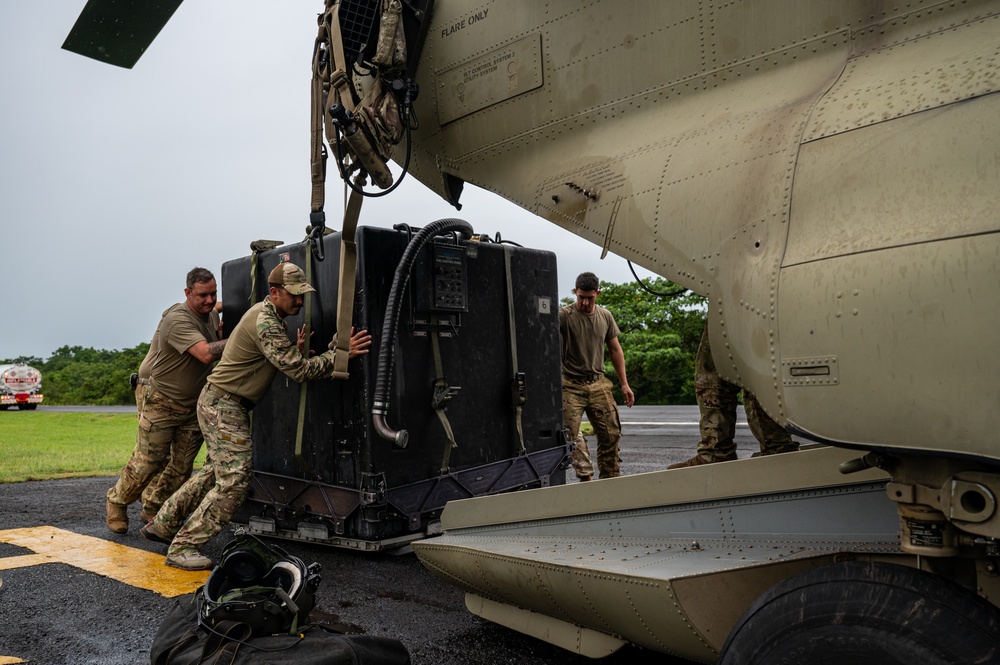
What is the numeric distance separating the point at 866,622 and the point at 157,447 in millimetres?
5323

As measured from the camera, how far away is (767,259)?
6.93 ft

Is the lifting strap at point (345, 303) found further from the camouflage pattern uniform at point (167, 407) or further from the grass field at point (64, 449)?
the grass field at point (64, 449)

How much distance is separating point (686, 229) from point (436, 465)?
9.68 ft

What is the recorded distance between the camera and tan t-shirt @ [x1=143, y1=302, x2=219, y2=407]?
18.9 ft

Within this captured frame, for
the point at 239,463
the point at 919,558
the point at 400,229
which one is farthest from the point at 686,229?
the point at 239,463

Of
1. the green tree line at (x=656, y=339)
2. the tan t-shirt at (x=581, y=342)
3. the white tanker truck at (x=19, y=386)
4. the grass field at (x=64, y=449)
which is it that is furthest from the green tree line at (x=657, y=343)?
the white tanker truck at (x=19, y=386)

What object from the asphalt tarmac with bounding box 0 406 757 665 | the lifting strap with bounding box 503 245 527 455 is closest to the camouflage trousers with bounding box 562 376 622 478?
the lifting strap with bounding box 503 245 527 455

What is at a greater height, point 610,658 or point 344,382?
point 344,382

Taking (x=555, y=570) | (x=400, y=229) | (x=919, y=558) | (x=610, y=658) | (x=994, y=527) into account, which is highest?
(x=400, y=229)

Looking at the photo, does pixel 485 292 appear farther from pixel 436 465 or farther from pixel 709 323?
pixel 709 323

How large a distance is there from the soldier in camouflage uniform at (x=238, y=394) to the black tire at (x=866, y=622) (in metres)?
3.08

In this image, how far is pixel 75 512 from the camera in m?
6.80

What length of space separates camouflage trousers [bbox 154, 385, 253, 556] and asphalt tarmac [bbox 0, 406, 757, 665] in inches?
12.3

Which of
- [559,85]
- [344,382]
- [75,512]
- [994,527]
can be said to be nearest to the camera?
[994,527]
